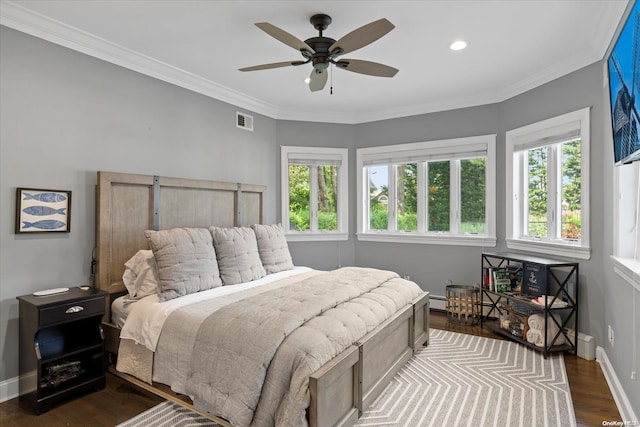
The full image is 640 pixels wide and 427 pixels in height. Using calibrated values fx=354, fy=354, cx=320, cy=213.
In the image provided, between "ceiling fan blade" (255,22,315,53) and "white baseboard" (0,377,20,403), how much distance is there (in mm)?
2950

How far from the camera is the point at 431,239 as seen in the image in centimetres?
472

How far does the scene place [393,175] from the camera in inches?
200

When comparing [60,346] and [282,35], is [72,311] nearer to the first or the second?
A: [60,346]

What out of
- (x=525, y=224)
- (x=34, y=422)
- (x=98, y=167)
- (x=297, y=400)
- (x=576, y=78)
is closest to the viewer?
(x=297, y=400)

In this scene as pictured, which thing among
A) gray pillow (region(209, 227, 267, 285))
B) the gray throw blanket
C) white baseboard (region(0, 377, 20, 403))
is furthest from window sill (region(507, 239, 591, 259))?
white baseboard (region(0, 377, 20, 403))

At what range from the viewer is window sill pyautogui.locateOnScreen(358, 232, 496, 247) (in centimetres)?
436

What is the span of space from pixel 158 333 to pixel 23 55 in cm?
222

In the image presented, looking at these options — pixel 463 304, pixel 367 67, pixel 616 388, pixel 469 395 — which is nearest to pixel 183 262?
pixel 367 67

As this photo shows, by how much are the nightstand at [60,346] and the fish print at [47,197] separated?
69 cm

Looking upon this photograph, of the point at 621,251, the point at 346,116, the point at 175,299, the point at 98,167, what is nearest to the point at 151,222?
the point at 98,167

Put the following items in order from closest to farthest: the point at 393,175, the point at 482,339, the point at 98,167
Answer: the point at 98,167
the point at 482,339
the point at 393,175

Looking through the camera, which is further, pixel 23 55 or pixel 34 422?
pixel 23 55

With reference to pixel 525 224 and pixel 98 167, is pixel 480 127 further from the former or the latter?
pixel 98 167

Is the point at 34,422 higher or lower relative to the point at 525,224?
lower
